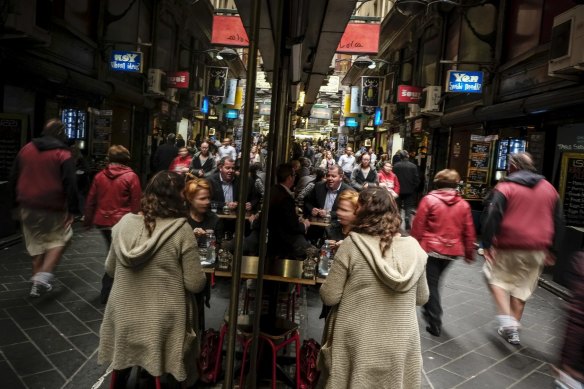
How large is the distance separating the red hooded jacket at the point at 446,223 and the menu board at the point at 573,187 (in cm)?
433

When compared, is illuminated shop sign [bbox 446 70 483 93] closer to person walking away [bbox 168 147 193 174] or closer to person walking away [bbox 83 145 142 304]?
person walking away [bbox 168 147 193 174]

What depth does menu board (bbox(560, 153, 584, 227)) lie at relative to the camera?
8.09m

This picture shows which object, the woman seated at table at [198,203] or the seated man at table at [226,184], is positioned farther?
the seated man at table at [226,184]

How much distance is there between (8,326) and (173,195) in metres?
2.73

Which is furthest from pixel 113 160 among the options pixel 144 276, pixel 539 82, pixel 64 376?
pixel 539 82

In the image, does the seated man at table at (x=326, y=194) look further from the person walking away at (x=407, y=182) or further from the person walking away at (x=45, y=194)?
the person walking away at (x=407, y=182)

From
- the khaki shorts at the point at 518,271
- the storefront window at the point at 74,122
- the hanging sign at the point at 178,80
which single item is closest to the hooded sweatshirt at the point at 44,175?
the khaki shorts at the point at 518,271

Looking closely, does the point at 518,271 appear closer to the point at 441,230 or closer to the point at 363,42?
the point at 441,230

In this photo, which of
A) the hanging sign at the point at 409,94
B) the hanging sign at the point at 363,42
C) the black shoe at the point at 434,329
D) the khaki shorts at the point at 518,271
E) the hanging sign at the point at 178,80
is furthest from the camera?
the hanging sign at the point at 178,80

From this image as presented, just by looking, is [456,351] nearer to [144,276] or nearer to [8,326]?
[144,276]

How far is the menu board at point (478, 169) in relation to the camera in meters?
11.7

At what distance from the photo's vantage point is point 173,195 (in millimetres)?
2955

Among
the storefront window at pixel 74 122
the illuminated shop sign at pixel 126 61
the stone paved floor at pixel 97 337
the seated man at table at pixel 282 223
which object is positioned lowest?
the stone paved floor at pixel 97 337

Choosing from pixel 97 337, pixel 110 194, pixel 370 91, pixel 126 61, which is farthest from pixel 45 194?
pixel 370 91
